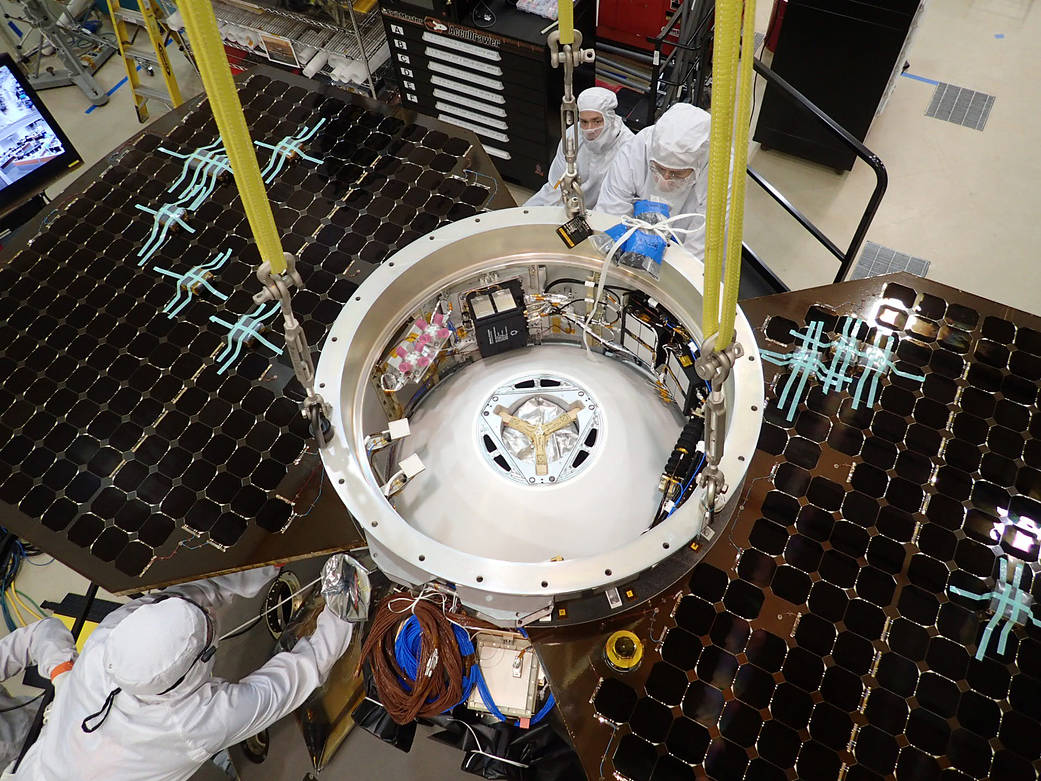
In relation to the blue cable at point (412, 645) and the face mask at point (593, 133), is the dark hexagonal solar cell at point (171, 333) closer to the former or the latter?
the blue cable at point (412, 645)

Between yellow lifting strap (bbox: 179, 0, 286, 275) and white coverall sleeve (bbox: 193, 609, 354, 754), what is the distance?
4.71ft

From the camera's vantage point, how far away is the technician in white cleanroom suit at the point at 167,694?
2.17 meters

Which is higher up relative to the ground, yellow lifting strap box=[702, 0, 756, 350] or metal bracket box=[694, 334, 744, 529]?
yellow lifting strap box=[702, 0, 756, 350]

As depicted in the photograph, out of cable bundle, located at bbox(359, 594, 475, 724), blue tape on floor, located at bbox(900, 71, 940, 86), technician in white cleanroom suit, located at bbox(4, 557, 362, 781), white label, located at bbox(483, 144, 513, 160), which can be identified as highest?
cable bundle, located at bbox(359, 594, 475, 724)

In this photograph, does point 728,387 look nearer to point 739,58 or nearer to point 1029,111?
point 739,58

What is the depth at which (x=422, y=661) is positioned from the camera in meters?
2.02

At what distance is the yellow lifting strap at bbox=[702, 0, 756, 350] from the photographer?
3.18 feet

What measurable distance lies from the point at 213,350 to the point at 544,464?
3.55 feet

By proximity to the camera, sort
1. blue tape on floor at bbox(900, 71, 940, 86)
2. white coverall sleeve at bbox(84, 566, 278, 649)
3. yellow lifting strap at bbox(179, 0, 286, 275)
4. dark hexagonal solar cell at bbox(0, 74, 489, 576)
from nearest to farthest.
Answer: yellow lifting strap at bbox(179, 0, 286, 275), dark hexagonal solar cell at bbox(0, 74, 489, 576), white coverall sleeve at bbox(84, 566, 278, 649), blue tape on floor at bbox(900, 71, 940, 86)

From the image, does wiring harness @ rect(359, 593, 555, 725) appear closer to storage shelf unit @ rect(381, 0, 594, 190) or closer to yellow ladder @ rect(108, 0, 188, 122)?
storage shelf unit @ rect(381, 0, 594, 190)

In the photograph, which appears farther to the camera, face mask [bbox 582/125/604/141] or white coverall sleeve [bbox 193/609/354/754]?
face mask [bbox 582/125/604/141]

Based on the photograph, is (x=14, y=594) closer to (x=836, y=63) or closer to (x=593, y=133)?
(x=593, y=133)

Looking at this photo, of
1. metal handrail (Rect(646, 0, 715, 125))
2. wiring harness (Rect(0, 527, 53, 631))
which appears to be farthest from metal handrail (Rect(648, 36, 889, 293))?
wiring harness (Rect(0, 527, 53, 631))

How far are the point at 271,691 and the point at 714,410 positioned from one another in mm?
1583
